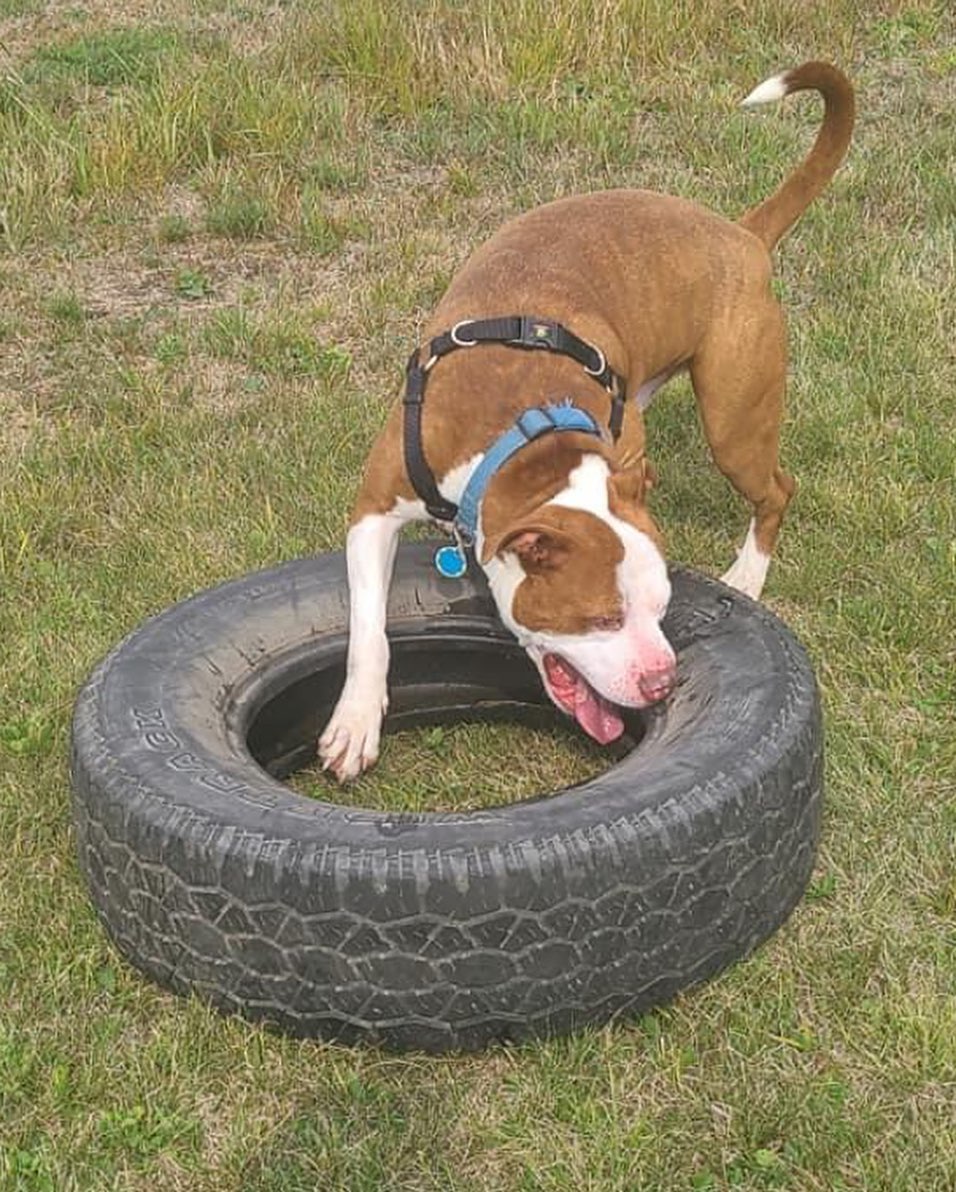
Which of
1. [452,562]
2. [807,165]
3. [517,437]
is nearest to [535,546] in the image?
[517,437]

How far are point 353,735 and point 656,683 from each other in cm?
86

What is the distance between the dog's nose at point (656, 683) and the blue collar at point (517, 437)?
0.60 m

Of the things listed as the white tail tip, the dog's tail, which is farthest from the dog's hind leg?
the white tail tip

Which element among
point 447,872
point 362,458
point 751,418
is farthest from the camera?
point 362,458

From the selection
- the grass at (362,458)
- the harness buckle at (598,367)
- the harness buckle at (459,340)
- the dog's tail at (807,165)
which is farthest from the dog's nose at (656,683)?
the dog's tail at (807,165)

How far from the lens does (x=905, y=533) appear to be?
5.43 m

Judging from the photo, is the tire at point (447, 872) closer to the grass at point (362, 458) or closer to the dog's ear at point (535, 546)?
the grass at point (362, 458)

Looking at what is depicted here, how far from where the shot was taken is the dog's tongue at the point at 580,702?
407 cm

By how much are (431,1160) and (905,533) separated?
3026mm

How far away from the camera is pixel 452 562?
4469 mm

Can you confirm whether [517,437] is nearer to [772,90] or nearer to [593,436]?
[593,436]

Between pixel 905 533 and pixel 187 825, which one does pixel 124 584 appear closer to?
pixel 187 825

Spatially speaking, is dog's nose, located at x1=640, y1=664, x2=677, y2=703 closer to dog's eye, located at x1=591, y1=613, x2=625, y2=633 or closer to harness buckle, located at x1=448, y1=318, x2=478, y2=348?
dog's eye, located at x1=591, y1=613, x2=625, y2=633

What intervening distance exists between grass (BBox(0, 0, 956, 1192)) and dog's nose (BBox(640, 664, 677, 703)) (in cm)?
57
